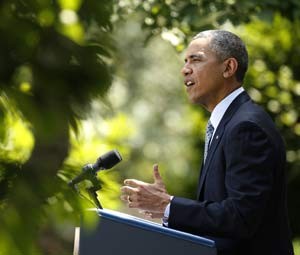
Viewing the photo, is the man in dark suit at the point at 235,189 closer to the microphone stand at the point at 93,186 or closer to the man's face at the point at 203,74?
the man's face at the point at 203,74

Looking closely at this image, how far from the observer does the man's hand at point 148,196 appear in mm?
3312

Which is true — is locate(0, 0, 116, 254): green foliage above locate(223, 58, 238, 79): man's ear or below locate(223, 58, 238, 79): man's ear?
below

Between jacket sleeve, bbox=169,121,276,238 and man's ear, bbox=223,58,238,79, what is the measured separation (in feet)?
1.35

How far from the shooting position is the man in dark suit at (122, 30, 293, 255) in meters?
3.39

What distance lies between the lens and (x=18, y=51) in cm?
169

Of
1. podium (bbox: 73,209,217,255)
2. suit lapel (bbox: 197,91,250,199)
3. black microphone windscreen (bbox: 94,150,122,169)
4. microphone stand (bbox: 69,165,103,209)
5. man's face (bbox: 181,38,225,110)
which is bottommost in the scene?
podium (bbox: 73,209,217,255)

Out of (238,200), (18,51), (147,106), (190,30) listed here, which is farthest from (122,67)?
(147,106)

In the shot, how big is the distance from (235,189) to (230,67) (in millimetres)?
698

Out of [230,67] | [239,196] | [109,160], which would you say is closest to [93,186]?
[109,160]

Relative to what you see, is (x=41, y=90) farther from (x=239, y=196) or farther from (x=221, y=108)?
(x=221, y=108)

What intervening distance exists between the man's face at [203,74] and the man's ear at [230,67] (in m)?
0.02

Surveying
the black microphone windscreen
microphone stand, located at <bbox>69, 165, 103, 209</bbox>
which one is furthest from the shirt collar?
microphone stand, located at <bbox>69, 165, 103, 209</bbox>

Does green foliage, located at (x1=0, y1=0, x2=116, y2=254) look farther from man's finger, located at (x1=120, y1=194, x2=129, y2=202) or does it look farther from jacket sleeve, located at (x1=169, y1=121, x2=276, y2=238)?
jacket sleeve, located at (x1=169, y1=121, x2=276, y2=238)

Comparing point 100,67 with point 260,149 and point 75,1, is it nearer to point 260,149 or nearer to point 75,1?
point 75,1
